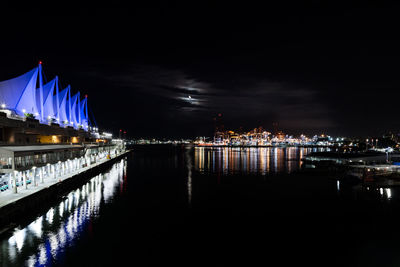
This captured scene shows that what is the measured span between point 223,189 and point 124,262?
14.6 meters

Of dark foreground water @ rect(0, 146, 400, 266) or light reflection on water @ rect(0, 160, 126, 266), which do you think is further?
dark foreground water @ rect(0, 146, 400, 266)

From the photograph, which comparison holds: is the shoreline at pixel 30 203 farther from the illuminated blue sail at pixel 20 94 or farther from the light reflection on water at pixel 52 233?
the illuminated blue sail at pixel 20 94

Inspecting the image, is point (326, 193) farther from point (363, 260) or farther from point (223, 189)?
point (363, 260)

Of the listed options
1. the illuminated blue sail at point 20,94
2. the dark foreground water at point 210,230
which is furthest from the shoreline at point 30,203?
the illuminated blue sail at point 20,94

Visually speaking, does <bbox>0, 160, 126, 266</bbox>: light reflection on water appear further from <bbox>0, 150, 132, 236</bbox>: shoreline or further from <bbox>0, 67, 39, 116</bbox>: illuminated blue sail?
<bbox>0, 67, 39, 116</bbox>: illuminated blue sail

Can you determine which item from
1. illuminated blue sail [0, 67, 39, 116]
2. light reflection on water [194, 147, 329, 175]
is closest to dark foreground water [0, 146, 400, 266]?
illuminated blue sail [0, 67, 39, 116]

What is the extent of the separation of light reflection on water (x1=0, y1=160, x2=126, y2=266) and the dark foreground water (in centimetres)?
3

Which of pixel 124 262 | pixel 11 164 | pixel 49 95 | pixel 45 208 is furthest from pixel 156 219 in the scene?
pixel 49 95

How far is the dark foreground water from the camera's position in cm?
1016

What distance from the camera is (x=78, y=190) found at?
2150 centimetres

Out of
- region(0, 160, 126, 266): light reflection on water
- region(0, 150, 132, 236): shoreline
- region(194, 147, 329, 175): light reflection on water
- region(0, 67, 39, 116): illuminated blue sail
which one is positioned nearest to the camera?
region(0, 160, 126, 266): light reflection on water

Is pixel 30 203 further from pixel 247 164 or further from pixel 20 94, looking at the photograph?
pixel 247 164

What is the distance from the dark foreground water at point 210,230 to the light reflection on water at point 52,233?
3 centimetres

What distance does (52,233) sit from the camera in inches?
471
